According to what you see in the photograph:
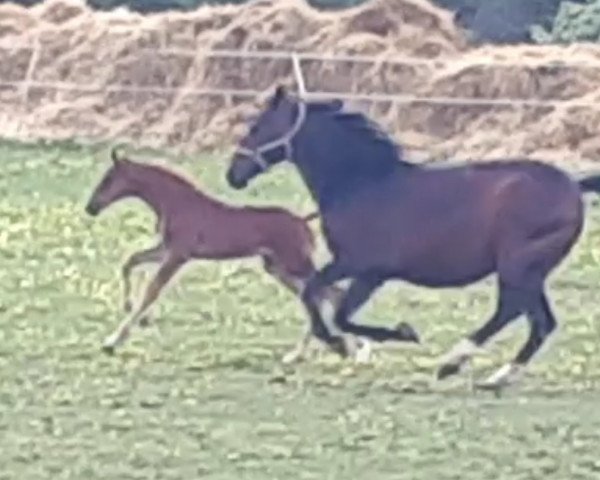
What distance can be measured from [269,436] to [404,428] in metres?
0.29

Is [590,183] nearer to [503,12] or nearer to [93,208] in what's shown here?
[93,208]

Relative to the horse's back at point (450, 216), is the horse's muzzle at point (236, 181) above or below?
above

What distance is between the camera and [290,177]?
866 cm

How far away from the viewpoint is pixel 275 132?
18.1 ft

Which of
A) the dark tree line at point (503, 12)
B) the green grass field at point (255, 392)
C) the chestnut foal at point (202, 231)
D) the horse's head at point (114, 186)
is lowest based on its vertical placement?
the green grass field at point (255, 392)

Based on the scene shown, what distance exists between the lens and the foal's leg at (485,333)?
5348 millimetres

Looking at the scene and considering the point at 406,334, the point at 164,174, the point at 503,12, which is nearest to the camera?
the point at 406,334

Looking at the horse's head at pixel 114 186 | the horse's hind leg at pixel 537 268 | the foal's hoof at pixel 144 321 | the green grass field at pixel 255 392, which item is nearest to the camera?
the green grass field at pixel 255 392

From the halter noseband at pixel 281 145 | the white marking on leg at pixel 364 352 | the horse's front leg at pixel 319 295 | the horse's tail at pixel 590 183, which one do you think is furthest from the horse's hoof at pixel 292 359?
the horse's tail at pixel 590 183

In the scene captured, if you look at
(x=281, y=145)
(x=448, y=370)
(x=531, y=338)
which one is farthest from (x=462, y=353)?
(x=281, y=145)

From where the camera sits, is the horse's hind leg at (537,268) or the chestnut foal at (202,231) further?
the chestnut foal at (202,231)

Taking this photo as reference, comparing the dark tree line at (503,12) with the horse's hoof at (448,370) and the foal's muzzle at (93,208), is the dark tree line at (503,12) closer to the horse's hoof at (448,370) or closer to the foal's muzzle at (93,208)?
the foal's muzzle at (93,208)

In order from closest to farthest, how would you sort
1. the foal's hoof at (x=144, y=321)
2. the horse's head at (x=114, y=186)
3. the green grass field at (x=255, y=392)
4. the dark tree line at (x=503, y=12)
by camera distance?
1. the green grass field at (x=255, y=392)
2. the horse's head at (x=114, y=186)
3. the foal's hoof at (x=144, y=321)
4. the dark tree line at (x=503, y=12)

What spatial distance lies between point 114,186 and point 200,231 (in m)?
0.27
